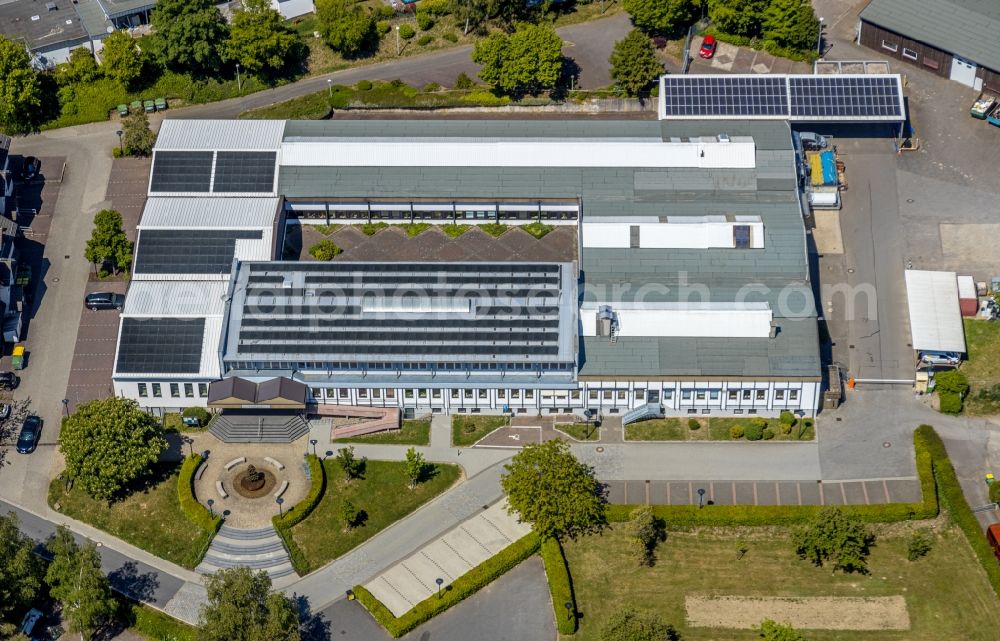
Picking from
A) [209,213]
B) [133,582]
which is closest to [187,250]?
[209,213]

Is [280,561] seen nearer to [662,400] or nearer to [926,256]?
[662,400]

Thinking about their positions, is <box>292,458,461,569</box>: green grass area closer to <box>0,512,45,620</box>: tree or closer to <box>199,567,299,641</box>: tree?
<box>199,567,299,641</box>: tree

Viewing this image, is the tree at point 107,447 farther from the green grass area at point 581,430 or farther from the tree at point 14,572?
the green grass area at point 581,430

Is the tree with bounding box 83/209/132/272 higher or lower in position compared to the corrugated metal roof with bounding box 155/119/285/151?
lower

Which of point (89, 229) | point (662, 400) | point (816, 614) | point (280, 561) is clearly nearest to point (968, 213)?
point (662, 400)

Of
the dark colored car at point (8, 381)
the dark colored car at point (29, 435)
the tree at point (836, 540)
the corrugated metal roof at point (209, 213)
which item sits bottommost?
the tree at point (836, 540)

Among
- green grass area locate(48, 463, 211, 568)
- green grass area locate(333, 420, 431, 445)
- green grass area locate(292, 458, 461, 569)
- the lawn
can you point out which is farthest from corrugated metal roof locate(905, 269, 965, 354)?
green grass area locate(48, 463, 211, 568)

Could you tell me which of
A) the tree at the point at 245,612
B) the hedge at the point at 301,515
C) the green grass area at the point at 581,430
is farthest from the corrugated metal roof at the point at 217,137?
the tree at the point at 245,612
